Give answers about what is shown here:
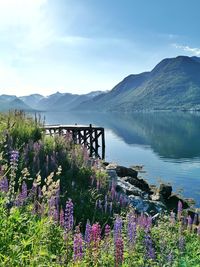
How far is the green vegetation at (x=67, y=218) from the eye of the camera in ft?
16.6

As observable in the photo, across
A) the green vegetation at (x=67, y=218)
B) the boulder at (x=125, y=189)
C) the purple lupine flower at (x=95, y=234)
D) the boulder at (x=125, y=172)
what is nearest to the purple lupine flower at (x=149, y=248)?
the green vegetation at (x=67, y=218)

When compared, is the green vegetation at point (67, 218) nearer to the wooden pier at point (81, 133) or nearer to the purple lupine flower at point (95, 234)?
the purple lupine flower at point (95, 234)

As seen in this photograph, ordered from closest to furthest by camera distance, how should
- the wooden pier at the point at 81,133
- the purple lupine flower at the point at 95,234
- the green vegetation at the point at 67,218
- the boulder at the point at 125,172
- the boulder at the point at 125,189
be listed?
the purple lupine flower at the point at 95,234 < the green vegetation at the point at 67,218 < the boulder at the point at 125,189 < the boulder at the point at 125,172 < the wooden pier at the point at 81,133

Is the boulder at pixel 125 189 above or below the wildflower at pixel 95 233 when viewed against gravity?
below

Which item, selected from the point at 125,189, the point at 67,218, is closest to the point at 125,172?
the point at 125,189

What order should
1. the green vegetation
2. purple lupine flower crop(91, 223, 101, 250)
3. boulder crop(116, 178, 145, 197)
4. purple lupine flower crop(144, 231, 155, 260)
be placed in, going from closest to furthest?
purple lupine flower crop(91, 223, 101, 250) < the green vegetation < purple lupine flower crop(144, 231, 155, 260) < boulder crop(116, 178, 145, 197)

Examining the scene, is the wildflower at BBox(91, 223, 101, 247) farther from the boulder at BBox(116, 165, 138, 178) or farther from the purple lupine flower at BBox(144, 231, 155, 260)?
the boulder at BBox(116, 165, 138, 178)

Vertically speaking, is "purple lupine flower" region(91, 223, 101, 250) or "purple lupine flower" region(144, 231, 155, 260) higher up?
"purple lupine flower" region(91, 223, 101, 250)

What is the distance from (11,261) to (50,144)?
1207cm

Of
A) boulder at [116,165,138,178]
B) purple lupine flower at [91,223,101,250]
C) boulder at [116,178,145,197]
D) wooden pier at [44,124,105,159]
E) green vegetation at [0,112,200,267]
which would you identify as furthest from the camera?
wooden pier at [44,124,105,159]

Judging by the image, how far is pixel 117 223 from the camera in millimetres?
5047

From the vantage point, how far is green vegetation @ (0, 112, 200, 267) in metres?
5.05

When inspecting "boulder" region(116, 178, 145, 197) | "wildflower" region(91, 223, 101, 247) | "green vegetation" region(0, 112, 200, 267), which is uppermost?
"wildflower" region(91, 223, 101, 247)

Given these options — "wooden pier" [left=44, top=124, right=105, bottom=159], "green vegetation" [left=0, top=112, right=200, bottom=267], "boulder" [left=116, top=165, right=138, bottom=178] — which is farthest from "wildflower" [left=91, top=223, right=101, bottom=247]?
"wooden pier" [left=44, top=124, right=105, bottom=159]
